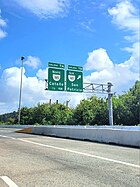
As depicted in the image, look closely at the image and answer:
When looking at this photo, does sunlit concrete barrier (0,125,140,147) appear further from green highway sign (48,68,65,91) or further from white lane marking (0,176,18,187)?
white lane marking (0,176,18,187)

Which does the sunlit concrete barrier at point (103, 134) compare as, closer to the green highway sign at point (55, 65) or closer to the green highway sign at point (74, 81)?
the green highway sign at point (74, 81)

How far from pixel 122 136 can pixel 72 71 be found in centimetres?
1906

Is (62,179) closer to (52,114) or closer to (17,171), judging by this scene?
(17,171)

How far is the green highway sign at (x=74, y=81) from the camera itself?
3588 centimetres

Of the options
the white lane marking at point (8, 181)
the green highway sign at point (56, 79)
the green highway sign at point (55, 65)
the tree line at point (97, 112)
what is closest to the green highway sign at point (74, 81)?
the green highway sign at point (56, 79)

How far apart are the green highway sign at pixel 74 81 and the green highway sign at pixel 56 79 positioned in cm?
58

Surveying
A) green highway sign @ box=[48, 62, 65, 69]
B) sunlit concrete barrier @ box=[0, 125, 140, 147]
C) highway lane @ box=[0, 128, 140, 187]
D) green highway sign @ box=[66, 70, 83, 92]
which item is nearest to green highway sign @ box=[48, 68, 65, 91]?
green highway sign @ box=[48, 62, 65, 69]

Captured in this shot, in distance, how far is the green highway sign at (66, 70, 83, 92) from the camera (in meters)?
35.9

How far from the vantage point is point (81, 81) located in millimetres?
36625

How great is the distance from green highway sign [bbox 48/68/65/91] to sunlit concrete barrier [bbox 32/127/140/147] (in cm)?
883

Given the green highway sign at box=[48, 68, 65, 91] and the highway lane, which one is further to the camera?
the green highway sign at box=[48, 68, 65, 91]

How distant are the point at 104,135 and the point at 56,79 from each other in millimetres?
16875

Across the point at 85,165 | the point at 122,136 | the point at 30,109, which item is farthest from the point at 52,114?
the point at 85,165

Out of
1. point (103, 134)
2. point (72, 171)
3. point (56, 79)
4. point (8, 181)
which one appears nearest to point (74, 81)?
point (56, 79)
